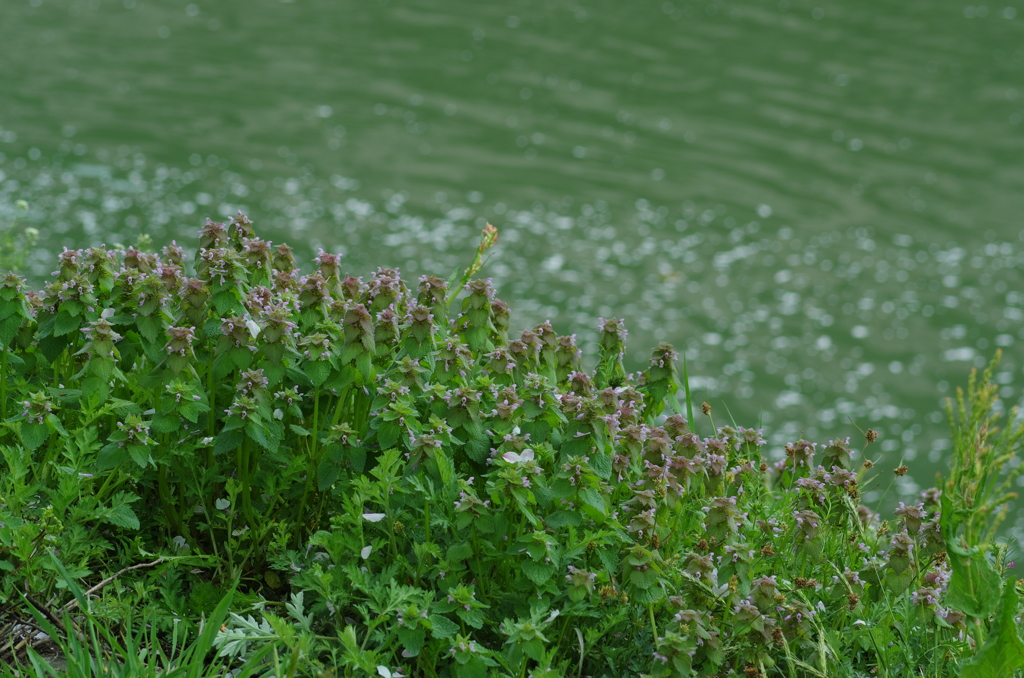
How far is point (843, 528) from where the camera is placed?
108 inches

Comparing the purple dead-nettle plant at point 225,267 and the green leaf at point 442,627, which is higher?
the purple dead-nettle plant at point 225,267

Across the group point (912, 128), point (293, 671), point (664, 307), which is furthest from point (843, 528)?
point (912, 128)

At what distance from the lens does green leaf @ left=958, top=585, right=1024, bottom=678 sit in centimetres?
220

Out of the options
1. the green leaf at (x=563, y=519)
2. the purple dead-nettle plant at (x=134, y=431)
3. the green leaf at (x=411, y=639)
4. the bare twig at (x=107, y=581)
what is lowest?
the bare twig at (x=107, y=581)

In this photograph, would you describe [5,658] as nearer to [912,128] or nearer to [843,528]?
[843,528]

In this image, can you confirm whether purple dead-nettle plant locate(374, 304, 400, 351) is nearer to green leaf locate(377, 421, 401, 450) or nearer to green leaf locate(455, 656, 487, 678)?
green leaf locate(377, 421, 401, 450)

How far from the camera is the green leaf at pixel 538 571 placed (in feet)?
7.63

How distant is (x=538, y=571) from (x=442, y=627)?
249mm

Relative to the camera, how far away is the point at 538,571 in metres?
2.34

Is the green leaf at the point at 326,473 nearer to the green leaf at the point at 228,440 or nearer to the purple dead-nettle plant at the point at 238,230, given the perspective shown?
the green leaf at the point at 228,440

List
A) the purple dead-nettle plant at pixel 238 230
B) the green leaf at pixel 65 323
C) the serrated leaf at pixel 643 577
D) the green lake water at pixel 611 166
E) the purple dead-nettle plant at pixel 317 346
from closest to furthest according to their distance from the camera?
the serrated leaf at pixel 643 577
the purple dead-nettle plant at pixel 317 346
the green leaf at pixel 65 323
the purple dead-nettle plant at pixel 238 230
the green lake water at pixel 611 166

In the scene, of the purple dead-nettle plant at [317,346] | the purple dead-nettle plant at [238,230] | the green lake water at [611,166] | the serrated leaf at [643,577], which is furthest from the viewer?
the green lake water at [611,166]

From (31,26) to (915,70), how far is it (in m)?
11.1

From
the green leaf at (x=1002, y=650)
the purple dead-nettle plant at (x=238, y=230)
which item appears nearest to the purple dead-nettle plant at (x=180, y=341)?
the purple dead-nettle plant at (x=238, y=230)
